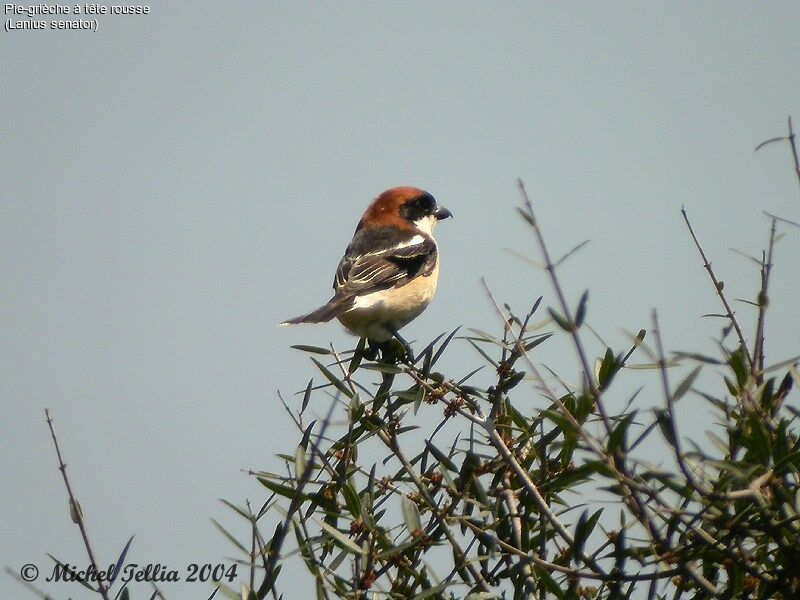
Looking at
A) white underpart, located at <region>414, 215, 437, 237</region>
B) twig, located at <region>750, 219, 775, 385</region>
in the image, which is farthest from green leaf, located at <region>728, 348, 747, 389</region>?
white underpart, located at <region>414, 215, 437, 237</region>

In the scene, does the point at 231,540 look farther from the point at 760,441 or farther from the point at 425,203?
the point at 425,203

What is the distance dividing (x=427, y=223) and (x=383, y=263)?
4.00 feet

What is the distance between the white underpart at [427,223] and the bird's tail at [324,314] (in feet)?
5.24

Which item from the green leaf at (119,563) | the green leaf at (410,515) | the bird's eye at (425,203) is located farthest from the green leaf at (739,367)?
the bird's eye at (425,203)

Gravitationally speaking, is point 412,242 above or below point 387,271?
above

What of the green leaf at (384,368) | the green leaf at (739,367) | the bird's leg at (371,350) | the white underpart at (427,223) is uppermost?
the white underpart at (427,223)

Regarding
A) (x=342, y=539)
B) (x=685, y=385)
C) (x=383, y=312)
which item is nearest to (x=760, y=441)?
(x=685, y=385)

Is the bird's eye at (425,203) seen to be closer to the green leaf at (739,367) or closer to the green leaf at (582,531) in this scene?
the green leaf at (739,367)

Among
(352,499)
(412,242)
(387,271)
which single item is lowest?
(352,499)

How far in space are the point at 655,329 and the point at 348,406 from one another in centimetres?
152

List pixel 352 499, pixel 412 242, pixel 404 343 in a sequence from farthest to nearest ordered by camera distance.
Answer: pixel 412 242
pixel 404 343
pixel 352 499

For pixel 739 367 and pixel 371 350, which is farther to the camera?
pixel 371 350

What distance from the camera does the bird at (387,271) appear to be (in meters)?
5.04

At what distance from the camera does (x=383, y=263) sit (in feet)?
17.8
